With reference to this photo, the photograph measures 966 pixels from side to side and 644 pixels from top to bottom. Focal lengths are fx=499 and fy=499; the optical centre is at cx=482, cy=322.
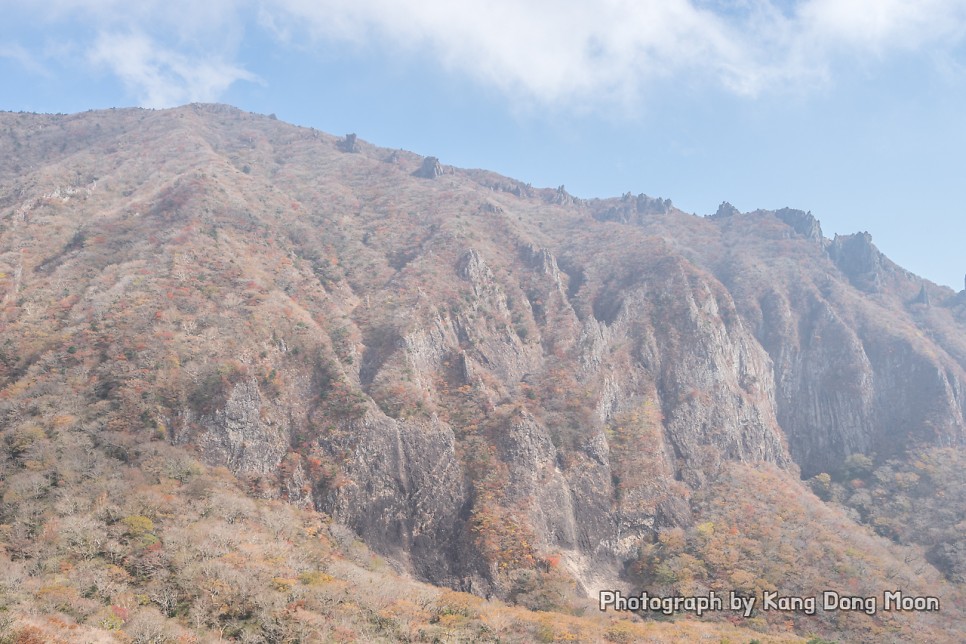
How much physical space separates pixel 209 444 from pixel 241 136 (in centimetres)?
15427

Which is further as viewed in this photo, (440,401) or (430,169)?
(430,169)

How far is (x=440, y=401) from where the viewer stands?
83.1 metres

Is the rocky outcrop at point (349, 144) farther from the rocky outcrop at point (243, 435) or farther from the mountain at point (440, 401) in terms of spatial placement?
the rocky outcrop at point (243, 435)

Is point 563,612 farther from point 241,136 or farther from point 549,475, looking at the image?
point 241,136

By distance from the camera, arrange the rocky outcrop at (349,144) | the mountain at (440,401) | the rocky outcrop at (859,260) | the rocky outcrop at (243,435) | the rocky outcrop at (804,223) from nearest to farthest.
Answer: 1. the mountain at (440,401)
2. the rocky outcrop at (243,435)
3. the rocky outcrop at (859,260)
4. the rocky outcrop at (804,223)
5. the rocky outcrop at (349,144)

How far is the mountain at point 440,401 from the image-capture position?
50.4 m

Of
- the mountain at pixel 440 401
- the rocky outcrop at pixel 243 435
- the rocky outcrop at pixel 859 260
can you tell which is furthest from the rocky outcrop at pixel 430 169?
the rocky outcrop at pixel 859 260

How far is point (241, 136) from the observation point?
178 m

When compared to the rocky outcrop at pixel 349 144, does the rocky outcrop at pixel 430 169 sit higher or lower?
lower

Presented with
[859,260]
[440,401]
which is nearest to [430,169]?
[440,401]

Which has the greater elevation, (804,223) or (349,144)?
(349,144)

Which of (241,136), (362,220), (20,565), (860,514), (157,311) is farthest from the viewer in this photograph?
(241,136)

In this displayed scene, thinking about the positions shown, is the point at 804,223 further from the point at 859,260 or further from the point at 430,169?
the point at 430,169

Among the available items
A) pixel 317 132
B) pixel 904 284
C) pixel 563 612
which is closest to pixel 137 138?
pixel 317 132
